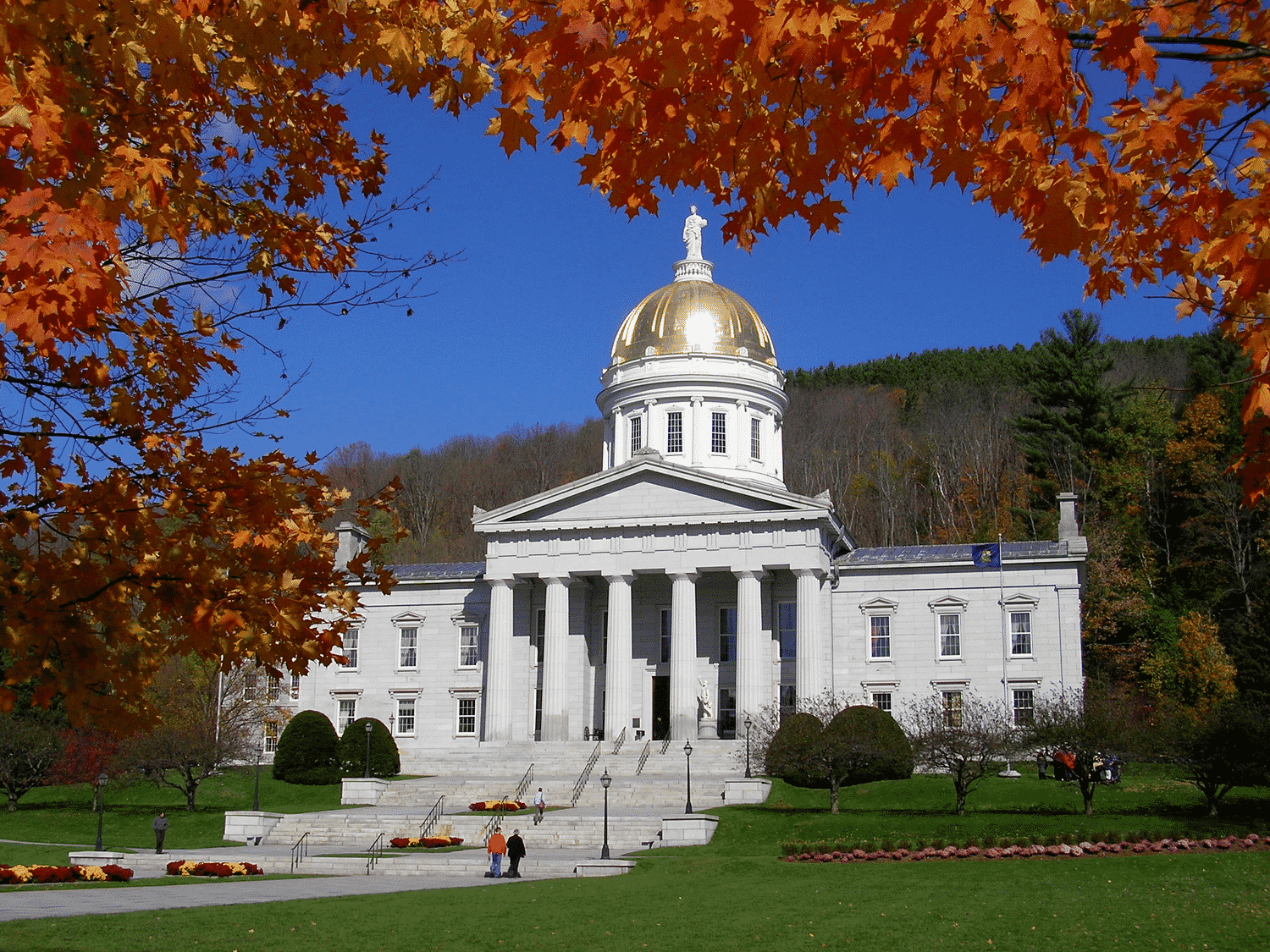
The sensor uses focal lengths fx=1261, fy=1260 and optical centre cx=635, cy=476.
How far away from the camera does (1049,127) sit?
6395 millimetres

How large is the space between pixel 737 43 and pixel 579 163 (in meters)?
1.63

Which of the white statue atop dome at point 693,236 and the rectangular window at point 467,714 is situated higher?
the white statue atop dome at point 693,236

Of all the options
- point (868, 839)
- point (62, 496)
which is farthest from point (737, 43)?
point (868, 839)

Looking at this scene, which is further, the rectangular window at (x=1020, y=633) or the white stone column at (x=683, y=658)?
the rectangular window at (x=1020, y=633)

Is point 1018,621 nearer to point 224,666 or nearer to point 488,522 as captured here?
point 488,522

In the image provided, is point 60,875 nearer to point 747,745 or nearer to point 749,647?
point 747,745

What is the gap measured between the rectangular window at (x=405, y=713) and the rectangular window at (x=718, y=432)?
1953 cm

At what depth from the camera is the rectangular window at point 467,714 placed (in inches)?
2377

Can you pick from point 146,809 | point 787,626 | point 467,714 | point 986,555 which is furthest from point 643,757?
point 146,809

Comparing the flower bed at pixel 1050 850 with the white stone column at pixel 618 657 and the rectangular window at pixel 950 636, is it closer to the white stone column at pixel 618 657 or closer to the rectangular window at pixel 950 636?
the white stone column at pixel 618 657

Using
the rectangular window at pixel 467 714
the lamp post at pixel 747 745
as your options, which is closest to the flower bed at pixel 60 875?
the lamp post at pixel 747 745

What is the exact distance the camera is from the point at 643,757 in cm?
4991

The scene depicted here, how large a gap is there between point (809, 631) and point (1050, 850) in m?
24.6

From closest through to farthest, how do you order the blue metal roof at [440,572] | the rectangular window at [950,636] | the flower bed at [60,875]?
the flower bed at [60,875] → the rectangular window at [950,636] → the blue metal roof at [440,572]
